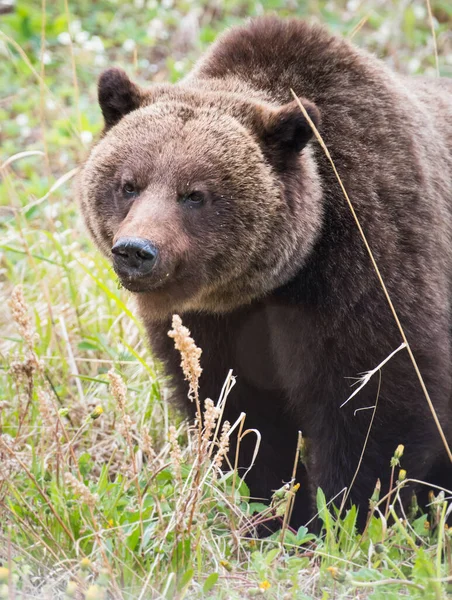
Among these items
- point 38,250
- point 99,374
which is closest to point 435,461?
point 99,374

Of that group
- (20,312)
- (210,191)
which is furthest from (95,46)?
(20,312)

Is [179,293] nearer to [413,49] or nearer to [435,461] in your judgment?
[435,461]

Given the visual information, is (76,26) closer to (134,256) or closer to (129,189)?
(129,189)

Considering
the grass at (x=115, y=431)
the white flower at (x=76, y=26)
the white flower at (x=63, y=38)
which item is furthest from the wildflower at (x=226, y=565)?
the white flower at (x=76, y=26)

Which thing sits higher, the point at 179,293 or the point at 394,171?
the point at 394,171

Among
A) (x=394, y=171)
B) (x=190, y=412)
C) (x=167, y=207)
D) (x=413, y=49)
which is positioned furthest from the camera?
(x=413, y=49)

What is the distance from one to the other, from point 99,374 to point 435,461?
86.4 inches

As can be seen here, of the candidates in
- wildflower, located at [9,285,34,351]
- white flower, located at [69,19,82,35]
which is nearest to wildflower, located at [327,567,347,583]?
wildflower, located at [9,285,34,351]

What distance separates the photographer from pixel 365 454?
182 inches

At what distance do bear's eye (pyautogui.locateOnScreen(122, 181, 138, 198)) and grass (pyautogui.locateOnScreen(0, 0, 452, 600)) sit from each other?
0.68m

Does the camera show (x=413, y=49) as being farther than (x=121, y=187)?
Yes

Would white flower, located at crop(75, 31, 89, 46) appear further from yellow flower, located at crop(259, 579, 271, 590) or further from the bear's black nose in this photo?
yellow flower, located at crop(259, 579, 271, 590)

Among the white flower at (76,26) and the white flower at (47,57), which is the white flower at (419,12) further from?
the white flower at (47,57)

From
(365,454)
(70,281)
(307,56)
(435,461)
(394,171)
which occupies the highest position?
(307,56)
